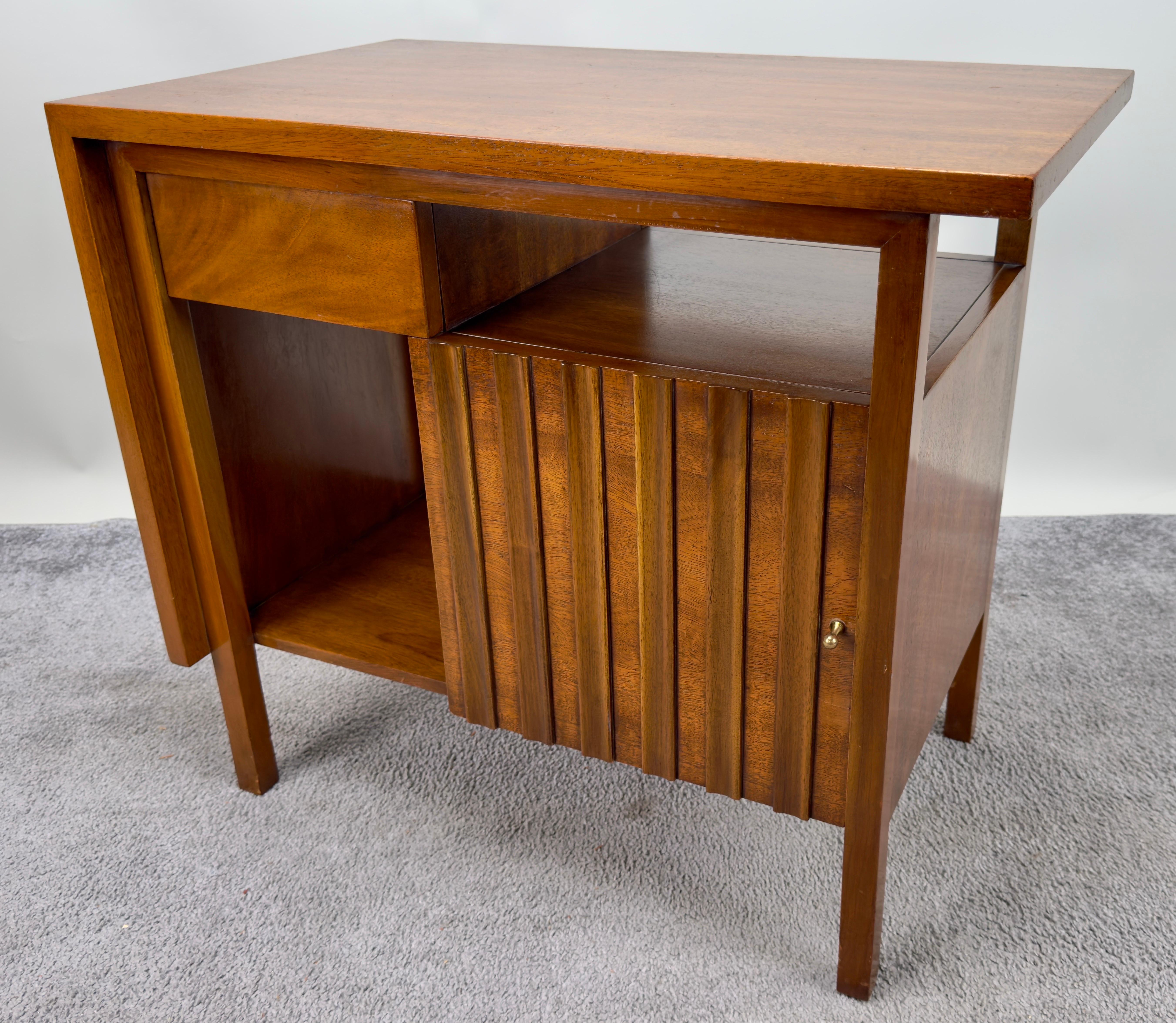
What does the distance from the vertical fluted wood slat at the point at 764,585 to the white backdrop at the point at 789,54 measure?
3.60 ft

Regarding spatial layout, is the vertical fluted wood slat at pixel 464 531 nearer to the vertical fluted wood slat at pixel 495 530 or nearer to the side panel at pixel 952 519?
the vertical fluted wood slat at pixel 495 530

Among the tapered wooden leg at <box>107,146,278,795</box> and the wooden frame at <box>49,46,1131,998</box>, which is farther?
the tapered wooden leg at <box>107,146,278,795</box>

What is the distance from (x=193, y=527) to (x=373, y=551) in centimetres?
30

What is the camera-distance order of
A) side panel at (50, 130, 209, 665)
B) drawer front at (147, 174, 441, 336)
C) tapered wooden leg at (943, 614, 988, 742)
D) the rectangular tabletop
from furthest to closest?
tapered wooden leg at (943, 614, 988, 742) < side panel at (50, 130, 209, 665) < drawer front at (147, 174, 441, 336) < the rectangular tabletop

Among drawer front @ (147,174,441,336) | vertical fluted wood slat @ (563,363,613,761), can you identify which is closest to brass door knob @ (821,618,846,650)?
vertical fluted wood slat @ (563,363,613,761)

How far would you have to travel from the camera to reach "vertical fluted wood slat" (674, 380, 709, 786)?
991mm

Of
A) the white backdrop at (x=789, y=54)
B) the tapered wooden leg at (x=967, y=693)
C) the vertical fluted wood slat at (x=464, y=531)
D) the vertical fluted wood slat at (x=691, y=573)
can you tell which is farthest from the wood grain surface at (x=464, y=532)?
the white backdrop at (x=789, y=54)

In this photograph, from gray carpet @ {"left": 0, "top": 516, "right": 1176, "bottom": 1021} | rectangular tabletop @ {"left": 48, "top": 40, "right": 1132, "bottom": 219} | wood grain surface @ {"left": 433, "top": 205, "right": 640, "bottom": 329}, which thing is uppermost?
rectangular tabletop @ {"left": 48, "top": 40, "right": 1132, "bottom": 219}

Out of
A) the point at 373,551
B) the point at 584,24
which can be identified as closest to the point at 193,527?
the point at 373,551

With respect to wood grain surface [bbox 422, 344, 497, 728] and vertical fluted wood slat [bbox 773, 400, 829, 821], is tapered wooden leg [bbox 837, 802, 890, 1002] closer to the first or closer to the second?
vertical fluted wood slat [bbox 773, 400, 829, 821]

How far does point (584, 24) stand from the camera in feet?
6.12

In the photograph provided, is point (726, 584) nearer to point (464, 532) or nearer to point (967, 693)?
point (464, 532)

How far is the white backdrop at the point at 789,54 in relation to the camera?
1789 mm

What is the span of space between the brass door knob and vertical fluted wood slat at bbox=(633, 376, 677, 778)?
5.9 inches
